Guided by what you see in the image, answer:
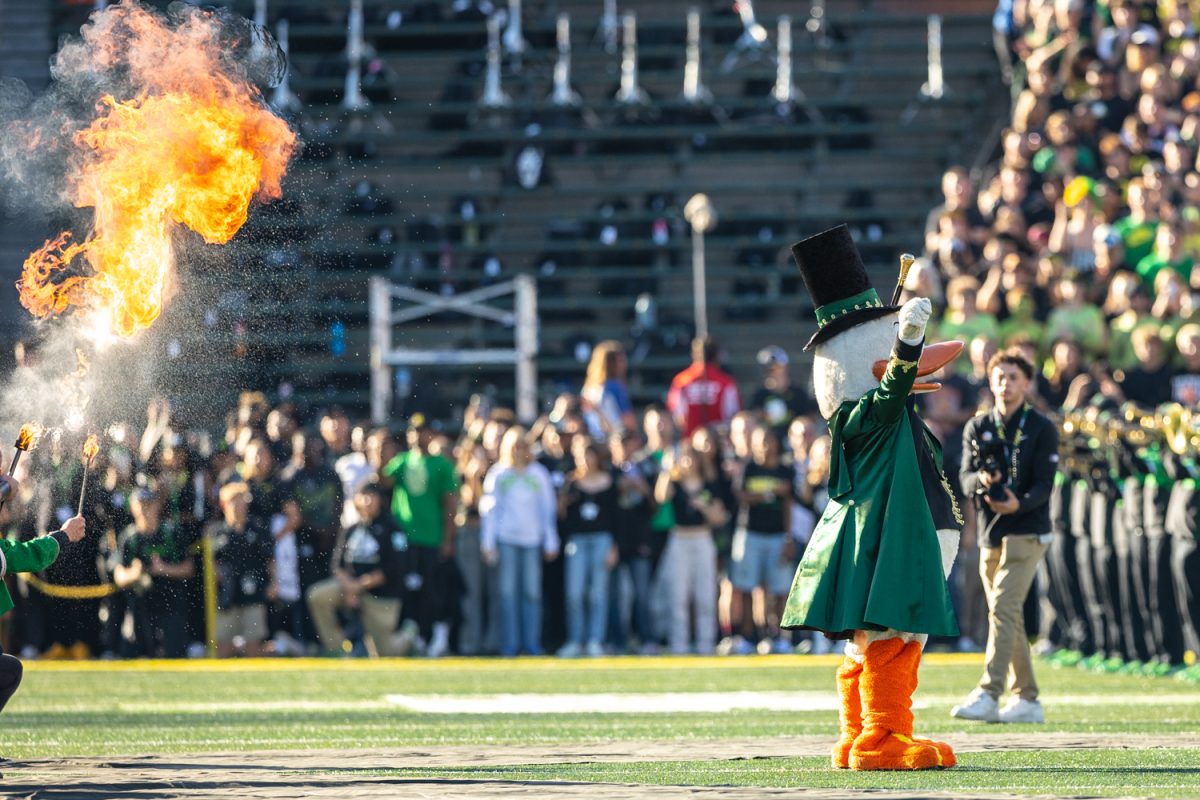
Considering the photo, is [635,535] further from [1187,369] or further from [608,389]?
[1187,369]

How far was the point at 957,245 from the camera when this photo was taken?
801 inches

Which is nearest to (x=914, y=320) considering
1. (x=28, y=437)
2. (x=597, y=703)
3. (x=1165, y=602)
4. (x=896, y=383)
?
(x=896, y=383)

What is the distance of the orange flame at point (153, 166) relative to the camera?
10602mm

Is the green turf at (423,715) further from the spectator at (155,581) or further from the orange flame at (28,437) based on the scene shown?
the orange flame at (28,437)

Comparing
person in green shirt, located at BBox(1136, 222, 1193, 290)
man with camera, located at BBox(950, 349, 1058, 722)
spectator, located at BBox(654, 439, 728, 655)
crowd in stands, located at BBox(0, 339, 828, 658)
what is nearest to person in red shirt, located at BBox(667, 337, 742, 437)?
crowd in stands, located at BBox(0, 339, 828, 658)

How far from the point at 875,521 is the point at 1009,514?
9.35 feet

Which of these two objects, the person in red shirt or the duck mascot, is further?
the person in red shirt

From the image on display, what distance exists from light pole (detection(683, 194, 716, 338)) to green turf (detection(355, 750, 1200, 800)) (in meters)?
14.3

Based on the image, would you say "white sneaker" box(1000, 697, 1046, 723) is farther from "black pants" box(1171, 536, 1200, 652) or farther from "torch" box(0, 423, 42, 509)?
"torch" box(0, 423, 42, 509)

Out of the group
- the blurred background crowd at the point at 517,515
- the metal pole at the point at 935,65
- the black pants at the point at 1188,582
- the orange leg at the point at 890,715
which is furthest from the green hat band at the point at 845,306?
the metal pole at the point at 935,65

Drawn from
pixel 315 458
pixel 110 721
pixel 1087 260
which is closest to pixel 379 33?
pixel 315 458

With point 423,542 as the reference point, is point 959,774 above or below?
below

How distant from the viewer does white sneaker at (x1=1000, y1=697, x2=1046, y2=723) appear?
10992 mm

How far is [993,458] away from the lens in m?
11.4
